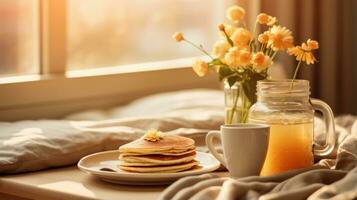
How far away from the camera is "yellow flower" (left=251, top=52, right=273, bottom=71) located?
5.68ft

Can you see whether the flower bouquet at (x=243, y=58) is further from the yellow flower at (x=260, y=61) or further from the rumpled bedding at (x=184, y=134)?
the rumpled bedding at (x=184, y=134)

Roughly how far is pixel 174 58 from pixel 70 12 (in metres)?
0.59

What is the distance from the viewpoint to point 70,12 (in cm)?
281

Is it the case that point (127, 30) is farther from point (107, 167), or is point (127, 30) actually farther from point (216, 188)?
point (216, 188)

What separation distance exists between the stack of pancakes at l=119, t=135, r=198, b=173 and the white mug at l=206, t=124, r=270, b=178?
0.11 m

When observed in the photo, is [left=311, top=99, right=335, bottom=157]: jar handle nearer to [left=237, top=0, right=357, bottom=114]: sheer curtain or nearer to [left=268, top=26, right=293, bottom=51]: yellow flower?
[left=268, top=26, right=293, bottom=51]: yellow flower

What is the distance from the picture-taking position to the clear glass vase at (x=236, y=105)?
1.88 m

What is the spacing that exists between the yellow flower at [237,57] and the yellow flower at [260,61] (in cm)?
1

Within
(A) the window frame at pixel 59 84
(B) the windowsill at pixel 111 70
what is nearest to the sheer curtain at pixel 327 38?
(B) the windowsill at pixel 111 70

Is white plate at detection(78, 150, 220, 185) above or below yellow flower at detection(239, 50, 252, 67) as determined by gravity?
below

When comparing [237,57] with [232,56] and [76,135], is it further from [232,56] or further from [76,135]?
[76,135]

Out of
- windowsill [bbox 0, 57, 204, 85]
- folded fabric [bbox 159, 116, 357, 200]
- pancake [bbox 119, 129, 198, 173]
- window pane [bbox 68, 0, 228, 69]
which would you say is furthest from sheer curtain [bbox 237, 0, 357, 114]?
folded fabric [bbox 159, 116, 357, 200]

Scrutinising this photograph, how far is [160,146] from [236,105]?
27cm

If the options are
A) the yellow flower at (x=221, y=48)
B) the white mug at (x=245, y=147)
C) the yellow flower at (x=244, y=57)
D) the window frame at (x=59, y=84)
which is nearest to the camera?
the white mug at (x=245, y=147)
